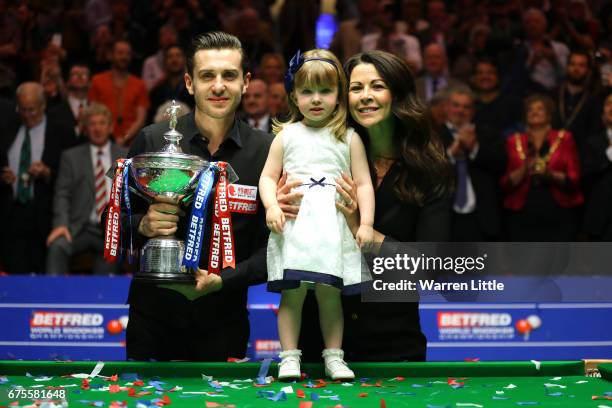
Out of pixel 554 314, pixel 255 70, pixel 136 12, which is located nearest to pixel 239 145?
pixel 554 314

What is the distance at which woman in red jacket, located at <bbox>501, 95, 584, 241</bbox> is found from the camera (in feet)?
23.9

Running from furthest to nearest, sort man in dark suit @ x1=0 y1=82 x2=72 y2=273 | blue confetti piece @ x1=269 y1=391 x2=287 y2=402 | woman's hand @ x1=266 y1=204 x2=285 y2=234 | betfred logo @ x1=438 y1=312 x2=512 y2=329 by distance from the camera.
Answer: man in dark suit @ x1=0 y1=82 x2=72 y2=273 → betfred logo @ x1=438 y1=312 x2=512 y2=329 → woman's hand @ x1=266 y1=204 x2=285 y2=234 → blue confetti piece @ x1=269 y1=391 x2=287 y2=402

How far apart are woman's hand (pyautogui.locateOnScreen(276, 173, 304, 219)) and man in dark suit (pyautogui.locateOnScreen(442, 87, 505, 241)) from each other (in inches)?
165

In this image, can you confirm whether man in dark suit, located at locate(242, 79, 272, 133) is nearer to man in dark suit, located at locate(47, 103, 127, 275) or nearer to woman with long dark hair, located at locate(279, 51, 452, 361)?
man in dark suit, located at locate(47, 103, 127, 275)

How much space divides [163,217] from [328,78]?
2.59 feet

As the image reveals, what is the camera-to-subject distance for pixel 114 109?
314 inches

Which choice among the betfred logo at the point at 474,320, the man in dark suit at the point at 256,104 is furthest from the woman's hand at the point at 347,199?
the man in dark suit at the point at 256,104

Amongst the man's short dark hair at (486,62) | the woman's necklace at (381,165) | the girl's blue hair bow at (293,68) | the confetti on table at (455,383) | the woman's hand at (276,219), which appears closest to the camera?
the confetti on table at (455,383)

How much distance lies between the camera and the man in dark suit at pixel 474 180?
7.41m

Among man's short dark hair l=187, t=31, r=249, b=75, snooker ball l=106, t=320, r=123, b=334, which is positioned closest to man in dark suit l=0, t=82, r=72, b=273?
snooker ball l=106, t=320, r=123, b=334

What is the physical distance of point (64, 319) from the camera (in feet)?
19.6

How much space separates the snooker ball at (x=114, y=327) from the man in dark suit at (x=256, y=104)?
2175mm

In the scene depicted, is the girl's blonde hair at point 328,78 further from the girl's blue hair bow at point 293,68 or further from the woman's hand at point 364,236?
the woman's hand at point 364,236

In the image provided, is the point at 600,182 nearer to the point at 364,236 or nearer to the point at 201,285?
the point at 364,236
